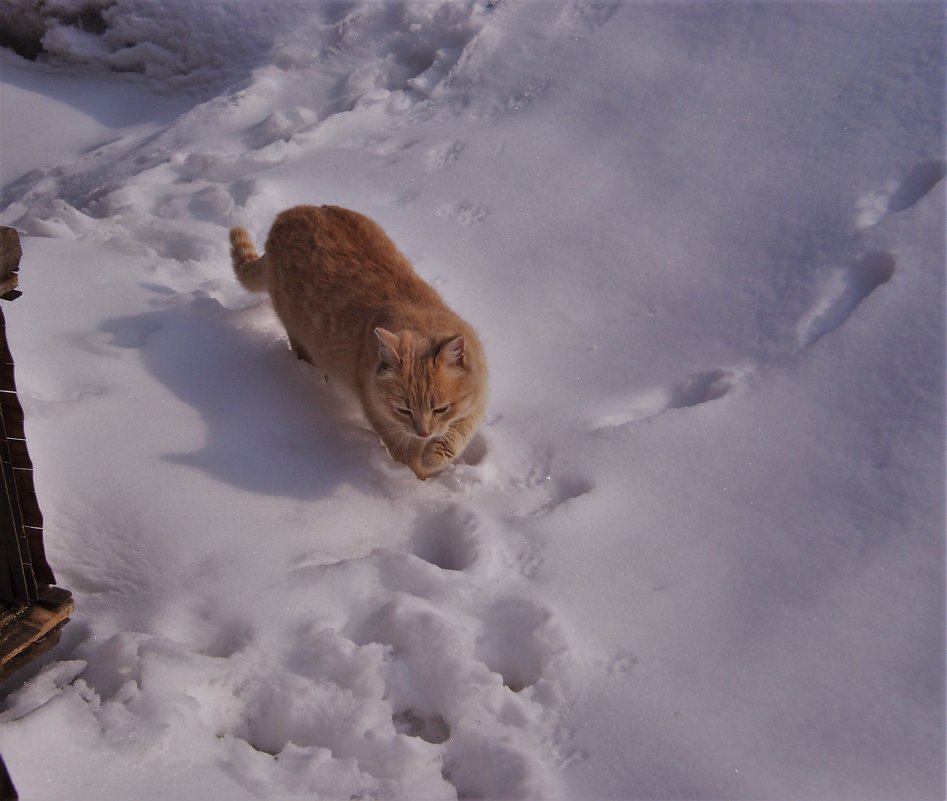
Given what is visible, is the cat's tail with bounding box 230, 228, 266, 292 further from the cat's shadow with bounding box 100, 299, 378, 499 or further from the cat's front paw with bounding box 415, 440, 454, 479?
the cat's front paw with bounding box 415, 440, 454, 479

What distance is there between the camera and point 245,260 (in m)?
4.14

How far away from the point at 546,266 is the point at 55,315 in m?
2.21

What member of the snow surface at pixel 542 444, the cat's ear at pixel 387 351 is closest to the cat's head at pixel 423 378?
the cat's ear at pixel 387 351

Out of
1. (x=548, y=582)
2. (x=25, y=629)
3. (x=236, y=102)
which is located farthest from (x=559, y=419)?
(x=236, y=102)

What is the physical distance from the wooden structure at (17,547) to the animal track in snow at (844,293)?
270 cm

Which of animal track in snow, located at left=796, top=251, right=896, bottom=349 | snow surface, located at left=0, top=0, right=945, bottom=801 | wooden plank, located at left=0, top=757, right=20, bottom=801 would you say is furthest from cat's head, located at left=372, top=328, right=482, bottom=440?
wooden plank, located at left=0, top=757, right=20, bottom=801

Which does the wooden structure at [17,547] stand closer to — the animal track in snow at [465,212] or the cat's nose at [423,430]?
the cat's nose at [423,430]

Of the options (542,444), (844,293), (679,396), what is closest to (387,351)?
(542,444)

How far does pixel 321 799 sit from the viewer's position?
7.23ft

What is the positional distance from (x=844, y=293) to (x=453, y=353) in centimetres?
160

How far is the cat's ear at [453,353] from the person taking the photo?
10.4ft

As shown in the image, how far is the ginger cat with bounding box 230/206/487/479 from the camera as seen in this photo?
128 inches

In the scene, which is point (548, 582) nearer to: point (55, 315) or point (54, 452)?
point (54, 452)

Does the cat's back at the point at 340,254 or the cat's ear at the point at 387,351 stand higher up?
the cat's back at the point at 340,254
